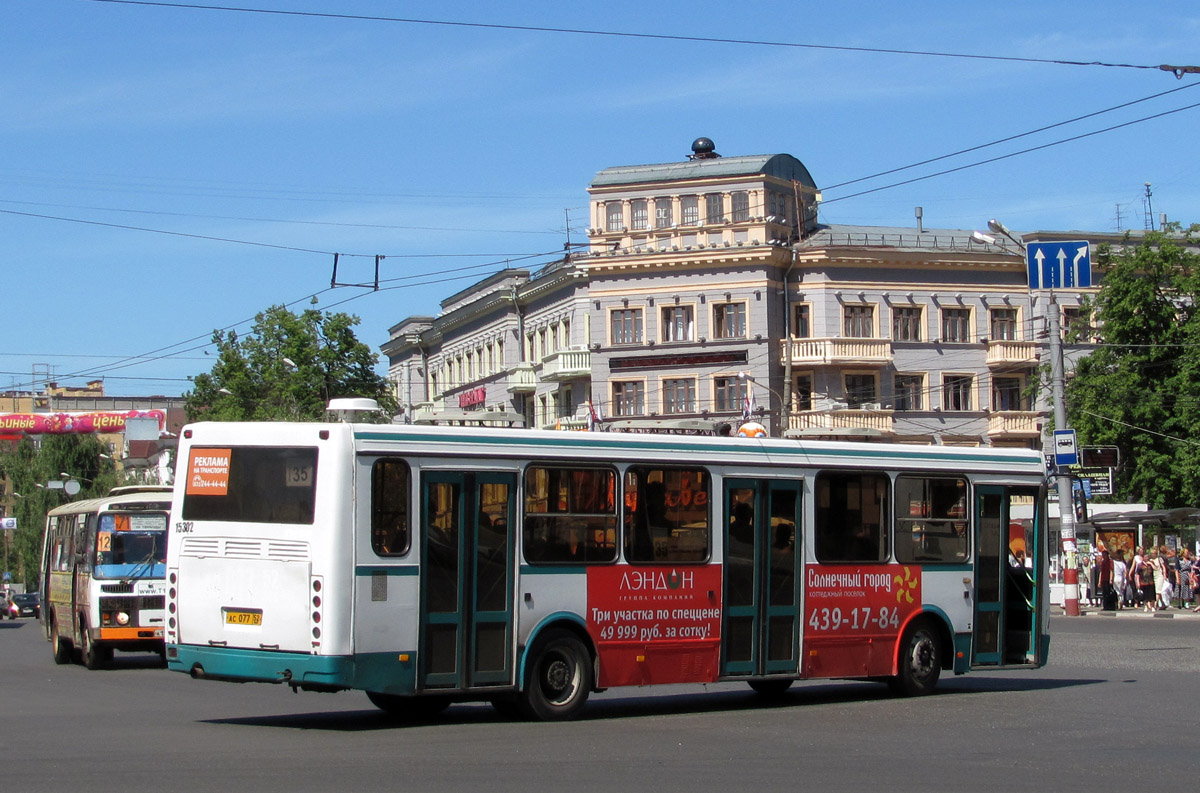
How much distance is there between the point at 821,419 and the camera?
64375 millimetres

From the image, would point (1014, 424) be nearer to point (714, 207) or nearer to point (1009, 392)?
point (1009, 392)

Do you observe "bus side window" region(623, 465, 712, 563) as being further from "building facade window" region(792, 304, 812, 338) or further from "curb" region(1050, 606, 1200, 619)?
"building facade window" region(792, 304, 812, 338)

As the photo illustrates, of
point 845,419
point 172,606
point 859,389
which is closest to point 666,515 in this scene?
point 172,606

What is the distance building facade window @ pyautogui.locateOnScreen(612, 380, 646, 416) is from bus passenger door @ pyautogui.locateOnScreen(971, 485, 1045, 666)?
49.1 metres

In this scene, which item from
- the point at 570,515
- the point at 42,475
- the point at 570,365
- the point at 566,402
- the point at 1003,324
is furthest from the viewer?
the point at 42,475

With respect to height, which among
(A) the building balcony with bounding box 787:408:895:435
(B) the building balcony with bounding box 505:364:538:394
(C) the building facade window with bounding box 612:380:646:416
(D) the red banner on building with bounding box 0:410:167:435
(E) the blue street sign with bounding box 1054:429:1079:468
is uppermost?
(D) the red banner on building with bounding box 0:410:167:435

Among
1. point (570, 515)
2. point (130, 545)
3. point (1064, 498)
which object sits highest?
point (1064, 498)

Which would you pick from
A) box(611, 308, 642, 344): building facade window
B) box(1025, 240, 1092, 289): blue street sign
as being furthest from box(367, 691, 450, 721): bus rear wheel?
box(611, 308, 642, 344): building facade window

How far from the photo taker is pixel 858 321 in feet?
221

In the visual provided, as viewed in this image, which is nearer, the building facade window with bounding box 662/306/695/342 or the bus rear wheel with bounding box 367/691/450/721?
the bus rear wheel with bounding box 367/691/450/721

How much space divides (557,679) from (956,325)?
184 ft

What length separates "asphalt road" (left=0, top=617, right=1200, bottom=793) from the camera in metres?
10.6

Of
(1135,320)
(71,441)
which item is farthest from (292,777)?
(71,441)

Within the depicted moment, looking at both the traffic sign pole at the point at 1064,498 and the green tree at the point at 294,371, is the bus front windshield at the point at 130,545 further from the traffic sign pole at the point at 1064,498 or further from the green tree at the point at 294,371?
the green tree at the point at 294,371
